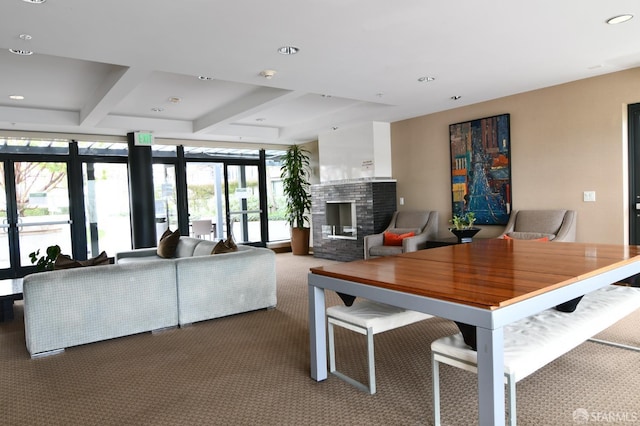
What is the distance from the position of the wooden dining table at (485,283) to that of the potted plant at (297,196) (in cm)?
570

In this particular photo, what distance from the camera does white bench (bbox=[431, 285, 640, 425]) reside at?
1829 mm

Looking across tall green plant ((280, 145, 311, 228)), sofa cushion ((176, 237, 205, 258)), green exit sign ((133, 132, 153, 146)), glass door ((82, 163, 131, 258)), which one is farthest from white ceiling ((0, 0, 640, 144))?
tall green plant ((280, 145, 311, 228))

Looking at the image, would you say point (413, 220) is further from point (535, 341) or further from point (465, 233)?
point (535, 341)

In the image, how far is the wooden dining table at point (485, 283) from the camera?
5.48 feet

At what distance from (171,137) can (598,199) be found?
673 cm

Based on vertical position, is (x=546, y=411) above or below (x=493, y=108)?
below

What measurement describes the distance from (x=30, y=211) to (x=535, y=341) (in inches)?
304

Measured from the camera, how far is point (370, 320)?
237 centimetres

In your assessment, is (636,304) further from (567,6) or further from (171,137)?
(171,137)

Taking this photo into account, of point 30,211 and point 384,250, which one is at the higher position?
point 30,211

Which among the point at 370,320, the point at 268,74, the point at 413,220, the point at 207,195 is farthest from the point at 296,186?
the point at 370,320

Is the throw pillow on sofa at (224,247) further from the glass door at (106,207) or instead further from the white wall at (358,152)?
the glass door at (106,207)

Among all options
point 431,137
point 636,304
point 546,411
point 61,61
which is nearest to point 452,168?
point 431,137

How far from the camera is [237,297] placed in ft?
14.1
